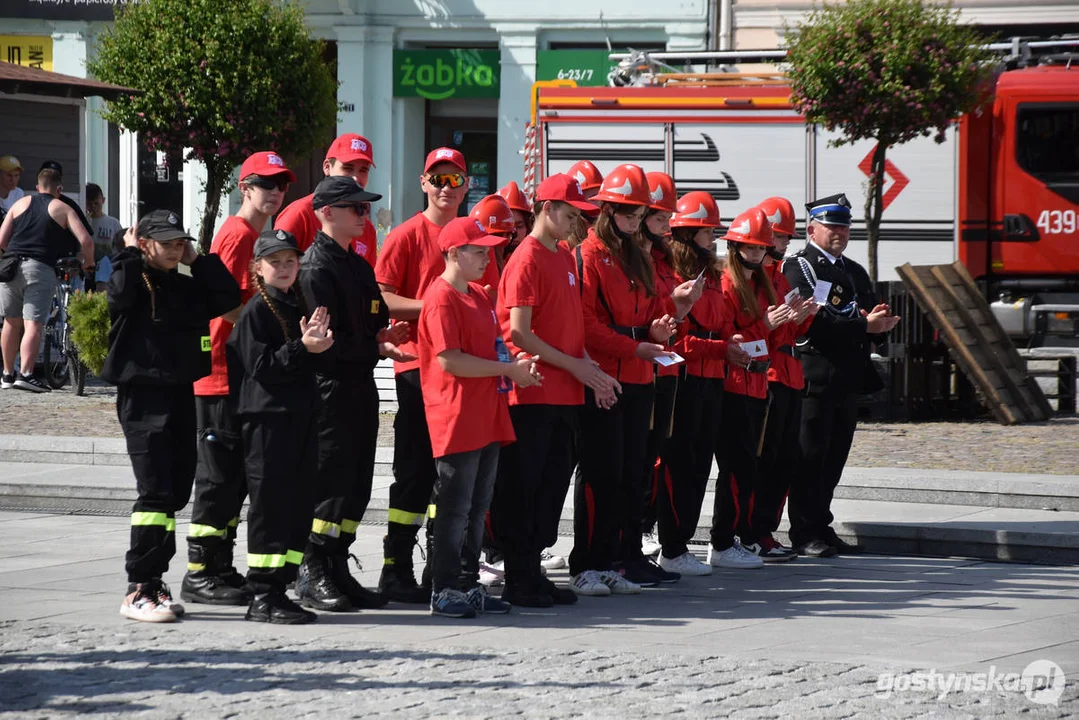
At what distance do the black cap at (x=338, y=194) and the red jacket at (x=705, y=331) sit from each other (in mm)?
1839

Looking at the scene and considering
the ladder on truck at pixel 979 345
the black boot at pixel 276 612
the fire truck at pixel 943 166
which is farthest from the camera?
the fire truck at pixel 943 166

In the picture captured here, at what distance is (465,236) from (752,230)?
2095 millimetres

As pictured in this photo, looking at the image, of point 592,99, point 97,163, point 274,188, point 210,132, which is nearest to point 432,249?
point 274,188

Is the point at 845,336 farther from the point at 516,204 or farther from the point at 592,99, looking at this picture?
the point at 592,99

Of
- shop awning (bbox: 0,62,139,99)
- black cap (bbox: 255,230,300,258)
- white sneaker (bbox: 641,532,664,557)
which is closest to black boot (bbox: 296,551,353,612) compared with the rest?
black cap (bbox: 255,230,300,258)

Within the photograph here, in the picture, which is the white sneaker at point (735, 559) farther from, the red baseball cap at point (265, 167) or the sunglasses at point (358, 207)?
the red baseball cap at point (265, 167)

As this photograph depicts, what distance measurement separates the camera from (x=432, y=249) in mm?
7984

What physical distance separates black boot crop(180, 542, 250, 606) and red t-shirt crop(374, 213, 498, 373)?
136 centimetres

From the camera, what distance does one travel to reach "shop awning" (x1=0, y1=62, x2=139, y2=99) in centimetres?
1381

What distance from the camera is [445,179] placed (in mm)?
7992

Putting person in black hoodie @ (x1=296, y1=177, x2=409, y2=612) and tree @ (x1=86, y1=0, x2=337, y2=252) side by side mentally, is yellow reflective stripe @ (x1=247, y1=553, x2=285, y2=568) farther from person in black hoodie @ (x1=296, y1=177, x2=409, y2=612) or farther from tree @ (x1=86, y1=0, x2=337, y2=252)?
tree @ (x1=86, y1=0, x2=337, y2=252)

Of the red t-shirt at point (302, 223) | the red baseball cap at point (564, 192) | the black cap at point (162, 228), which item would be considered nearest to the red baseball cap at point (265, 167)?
the red t-shirt at point (302, 223)

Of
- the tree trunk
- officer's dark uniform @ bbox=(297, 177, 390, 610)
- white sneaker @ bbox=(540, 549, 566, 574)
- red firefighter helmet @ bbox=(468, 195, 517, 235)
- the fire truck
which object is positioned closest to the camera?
officer's dark uniform @ bbox=(297, 177, 390, 610)

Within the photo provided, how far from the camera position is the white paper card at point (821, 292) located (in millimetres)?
9227
